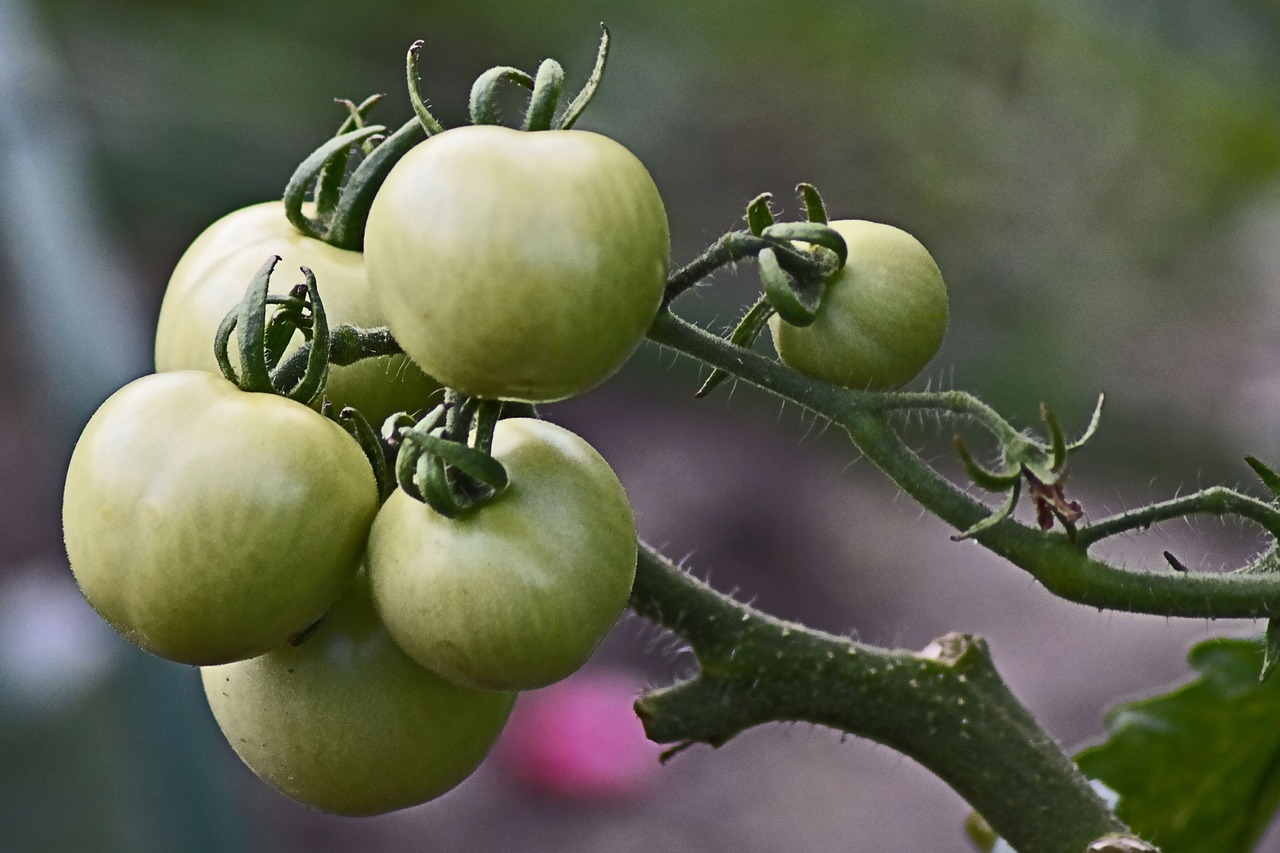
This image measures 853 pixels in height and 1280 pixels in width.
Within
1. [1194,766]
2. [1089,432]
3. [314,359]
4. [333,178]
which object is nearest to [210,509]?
[314,359]

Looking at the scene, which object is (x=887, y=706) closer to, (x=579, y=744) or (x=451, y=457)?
(x=451, y=457)

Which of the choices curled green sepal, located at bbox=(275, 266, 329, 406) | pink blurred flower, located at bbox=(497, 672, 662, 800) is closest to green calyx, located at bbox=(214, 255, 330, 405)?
curled green sepal, located at bbox=(275, 266, 329, 406)

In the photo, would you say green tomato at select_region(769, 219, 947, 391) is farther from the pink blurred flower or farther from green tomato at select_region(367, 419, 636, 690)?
the pink blurred flower

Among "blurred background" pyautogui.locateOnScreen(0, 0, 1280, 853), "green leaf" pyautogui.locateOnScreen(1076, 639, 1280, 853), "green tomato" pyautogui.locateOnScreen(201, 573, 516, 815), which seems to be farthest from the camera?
"blurred background" pyautogui.locateOnScreen(0, 0, 1280, 853)

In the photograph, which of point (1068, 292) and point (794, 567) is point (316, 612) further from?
point (1068, 292)

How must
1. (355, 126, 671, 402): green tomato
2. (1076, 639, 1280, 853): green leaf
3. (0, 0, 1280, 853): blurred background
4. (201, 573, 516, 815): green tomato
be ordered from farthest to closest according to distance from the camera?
1. (0, 0, 1280, 853): blurred background
2. (1076, 639, 1280, 853): green leaf
3. (201, 573, 516, 815): green tomato
4. (355, 126, 671, 402): green tomato

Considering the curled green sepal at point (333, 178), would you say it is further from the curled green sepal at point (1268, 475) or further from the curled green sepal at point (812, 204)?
the curled green sepal at point (1268, 475)

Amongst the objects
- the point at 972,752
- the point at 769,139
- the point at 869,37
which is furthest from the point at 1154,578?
the point at 769,139

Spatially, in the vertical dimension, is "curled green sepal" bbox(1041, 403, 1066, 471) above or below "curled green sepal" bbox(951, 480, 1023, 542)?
above
